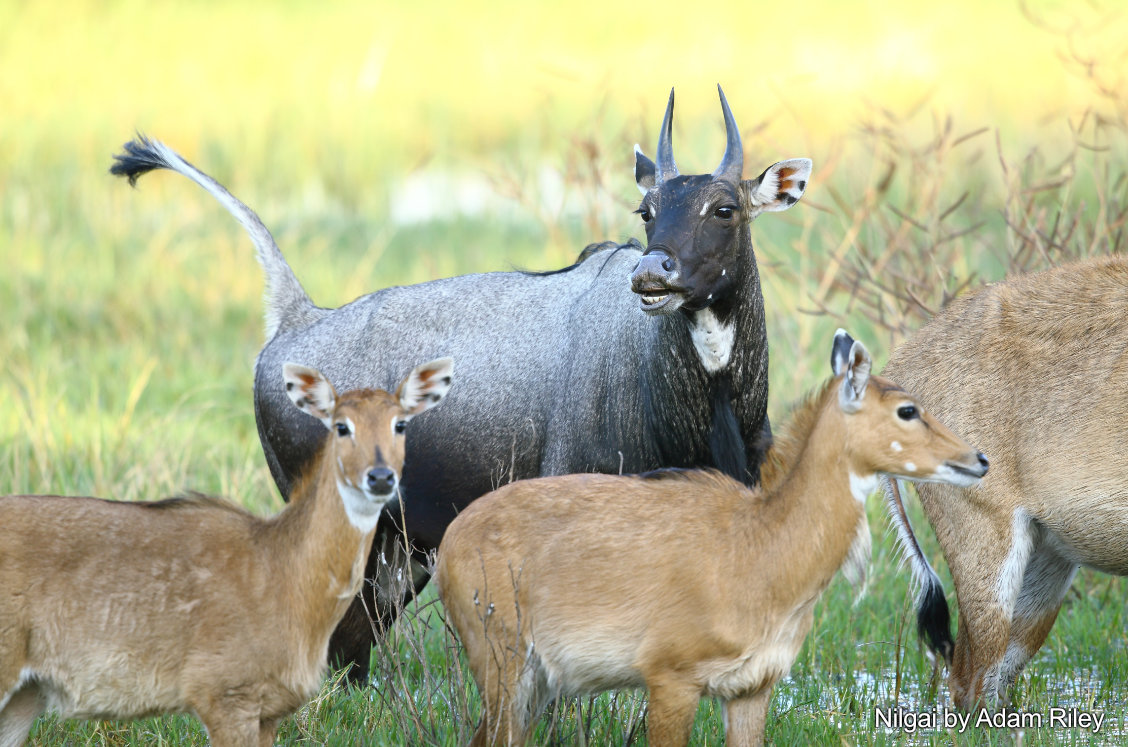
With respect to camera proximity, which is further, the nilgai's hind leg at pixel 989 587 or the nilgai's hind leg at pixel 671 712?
the nilgai's hind leg at pixel 989 587

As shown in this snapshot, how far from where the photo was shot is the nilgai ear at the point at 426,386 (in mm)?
5203

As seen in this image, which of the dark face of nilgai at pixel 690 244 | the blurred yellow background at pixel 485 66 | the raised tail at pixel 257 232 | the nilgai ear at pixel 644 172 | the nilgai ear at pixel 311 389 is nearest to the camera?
the nilgai ear at pixel 311 389

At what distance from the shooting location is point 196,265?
42.5ft

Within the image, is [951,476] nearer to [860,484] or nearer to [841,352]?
[860,484]

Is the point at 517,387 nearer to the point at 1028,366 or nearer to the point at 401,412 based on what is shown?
the point at 401,412

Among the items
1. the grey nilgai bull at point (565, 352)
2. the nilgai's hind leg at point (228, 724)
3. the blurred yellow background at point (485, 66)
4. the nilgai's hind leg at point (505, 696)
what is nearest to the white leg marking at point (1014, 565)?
the grey nilgai bull at point (565, 352)

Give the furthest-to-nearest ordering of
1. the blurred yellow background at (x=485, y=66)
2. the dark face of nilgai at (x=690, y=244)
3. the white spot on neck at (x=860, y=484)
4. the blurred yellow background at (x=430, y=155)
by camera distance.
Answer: the blurred yellow background at (x=485, y=66) → the blurred yellow background at (x=430, y=155) → the dark face of nilgai at (x=690, y=244) → the white spot on neck at (x=860, y=484)

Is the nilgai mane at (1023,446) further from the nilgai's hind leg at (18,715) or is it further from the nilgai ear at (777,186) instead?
the nilgai's hind leg at (18,715)

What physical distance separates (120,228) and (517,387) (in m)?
8.07

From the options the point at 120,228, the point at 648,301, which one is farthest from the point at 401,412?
the point at 120,228

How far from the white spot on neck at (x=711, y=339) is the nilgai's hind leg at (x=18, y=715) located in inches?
116

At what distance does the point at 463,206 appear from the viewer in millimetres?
15969

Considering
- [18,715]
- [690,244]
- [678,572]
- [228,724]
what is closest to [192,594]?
[228,724]

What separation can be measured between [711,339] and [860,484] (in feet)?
4.61
